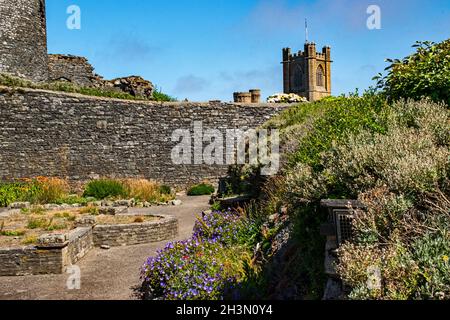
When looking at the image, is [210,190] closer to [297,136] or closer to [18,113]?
[18,113]

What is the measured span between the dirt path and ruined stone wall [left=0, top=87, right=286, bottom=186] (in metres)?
8.29

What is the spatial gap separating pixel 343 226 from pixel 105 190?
1373 cm

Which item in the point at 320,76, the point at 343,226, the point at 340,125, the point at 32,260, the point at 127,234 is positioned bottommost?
the point at 32,260

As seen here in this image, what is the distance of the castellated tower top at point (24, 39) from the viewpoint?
2055cm

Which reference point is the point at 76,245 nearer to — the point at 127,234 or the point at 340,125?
the point at 127,234

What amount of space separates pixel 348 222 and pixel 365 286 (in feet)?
3.17

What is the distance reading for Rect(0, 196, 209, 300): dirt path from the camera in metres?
7.24

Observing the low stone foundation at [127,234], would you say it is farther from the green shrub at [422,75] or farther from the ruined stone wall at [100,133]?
the ruined stone wall at [100,133]

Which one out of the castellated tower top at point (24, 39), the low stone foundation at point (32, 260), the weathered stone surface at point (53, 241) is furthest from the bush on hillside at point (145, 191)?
the low stone foundation at point (32, 260)

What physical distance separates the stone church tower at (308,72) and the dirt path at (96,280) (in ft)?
231

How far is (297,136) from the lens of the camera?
390 inches

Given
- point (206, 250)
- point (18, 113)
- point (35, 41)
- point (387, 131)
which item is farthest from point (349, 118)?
point (35, 41)

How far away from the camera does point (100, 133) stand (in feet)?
59.9

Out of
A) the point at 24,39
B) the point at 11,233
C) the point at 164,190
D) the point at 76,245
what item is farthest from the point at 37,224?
the point at 24,39
